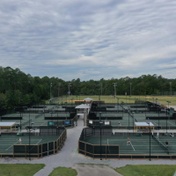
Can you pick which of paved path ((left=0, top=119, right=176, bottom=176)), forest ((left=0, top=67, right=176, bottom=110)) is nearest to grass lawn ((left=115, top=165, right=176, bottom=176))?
paved path ((left=0, top=119, right=176, bottom=176))

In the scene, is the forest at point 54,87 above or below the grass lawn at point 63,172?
above

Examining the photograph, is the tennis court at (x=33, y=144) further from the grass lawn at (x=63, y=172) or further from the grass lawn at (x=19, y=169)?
the grass lawn at (x=63, y=172)

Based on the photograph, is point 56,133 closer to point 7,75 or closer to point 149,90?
point 7,75

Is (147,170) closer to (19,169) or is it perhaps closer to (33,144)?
(19,169)

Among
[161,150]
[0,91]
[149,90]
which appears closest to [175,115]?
[161,150]

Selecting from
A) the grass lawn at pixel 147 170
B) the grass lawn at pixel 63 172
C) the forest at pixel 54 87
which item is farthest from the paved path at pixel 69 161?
the forest at pixel 54 87

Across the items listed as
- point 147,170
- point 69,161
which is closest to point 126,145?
point 69,161
